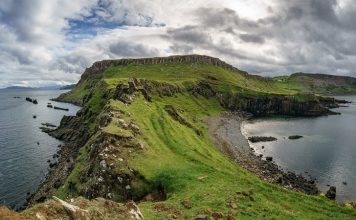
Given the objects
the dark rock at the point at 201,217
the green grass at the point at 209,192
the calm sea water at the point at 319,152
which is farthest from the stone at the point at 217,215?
the calm sea water at the point at 319,152

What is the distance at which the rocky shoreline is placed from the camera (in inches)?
3590

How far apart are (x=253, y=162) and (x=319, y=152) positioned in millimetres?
32779

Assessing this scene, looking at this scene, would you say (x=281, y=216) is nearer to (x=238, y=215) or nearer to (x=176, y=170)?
(x=238, y=215)

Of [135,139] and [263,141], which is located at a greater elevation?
[135,139]

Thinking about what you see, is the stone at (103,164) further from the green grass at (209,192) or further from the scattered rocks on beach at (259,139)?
the scattered rocks on beach at (259,139)

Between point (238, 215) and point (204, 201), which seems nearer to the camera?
point (238, 215)

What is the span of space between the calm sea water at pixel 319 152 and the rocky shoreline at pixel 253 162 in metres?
4.09

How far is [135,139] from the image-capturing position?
7362 centimetres

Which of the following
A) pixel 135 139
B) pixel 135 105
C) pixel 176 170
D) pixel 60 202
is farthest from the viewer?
pixel 135 105

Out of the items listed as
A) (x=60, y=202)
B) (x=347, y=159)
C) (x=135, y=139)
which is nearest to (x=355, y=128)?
(x=347, y=159)

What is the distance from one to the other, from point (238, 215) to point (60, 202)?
68.1 feet

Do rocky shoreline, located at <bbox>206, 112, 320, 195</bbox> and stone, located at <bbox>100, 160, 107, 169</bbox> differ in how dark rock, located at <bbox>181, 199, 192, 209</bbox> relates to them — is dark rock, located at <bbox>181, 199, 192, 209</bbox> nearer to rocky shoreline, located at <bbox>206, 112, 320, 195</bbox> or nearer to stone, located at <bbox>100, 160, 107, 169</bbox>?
stone, located at <bbox>100, 160, 107, 169</bbox>

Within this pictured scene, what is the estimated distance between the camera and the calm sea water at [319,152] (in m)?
96.7

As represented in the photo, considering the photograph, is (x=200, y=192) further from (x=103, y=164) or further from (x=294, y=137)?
(x=294, y=137)
